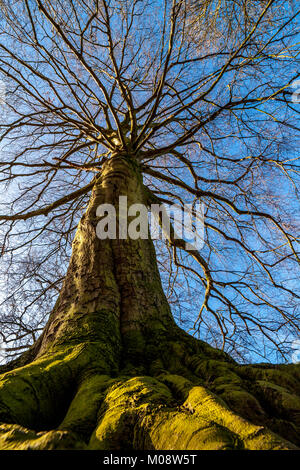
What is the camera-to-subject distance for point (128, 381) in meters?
1.02

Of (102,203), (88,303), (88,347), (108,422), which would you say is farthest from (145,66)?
(108,422)

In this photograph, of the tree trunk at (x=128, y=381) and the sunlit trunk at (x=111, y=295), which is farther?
the sunlit trunk at (x=111, y=295)

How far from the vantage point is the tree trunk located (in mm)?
684

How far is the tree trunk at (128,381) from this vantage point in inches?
26.9

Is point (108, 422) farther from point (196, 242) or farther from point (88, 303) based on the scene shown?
point (196, 242)

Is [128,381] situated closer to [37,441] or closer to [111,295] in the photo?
[37,441]

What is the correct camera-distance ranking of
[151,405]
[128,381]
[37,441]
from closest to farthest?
[37,441] → [151,405] → [128,381]

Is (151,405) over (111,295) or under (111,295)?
under

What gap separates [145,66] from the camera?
3.97 m

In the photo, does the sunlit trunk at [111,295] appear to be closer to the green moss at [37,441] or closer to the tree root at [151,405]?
the tree root at [151,405]

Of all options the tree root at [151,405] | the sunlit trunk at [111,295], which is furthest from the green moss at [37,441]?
the sunlit trunk at [111,295]

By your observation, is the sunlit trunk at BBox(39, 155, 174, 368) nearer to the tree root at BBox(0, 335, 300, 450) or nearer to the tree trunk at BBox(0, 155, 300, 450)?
the tree trunk at BBox(0, 155, 300, 450)

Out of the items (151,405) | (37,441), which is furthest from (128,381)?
(37,441)

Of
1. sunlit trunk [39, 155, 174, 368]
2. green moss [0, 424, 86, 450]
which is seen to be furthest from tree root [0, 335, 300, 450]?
sunlit trunk [39, 155, 174, 368]
